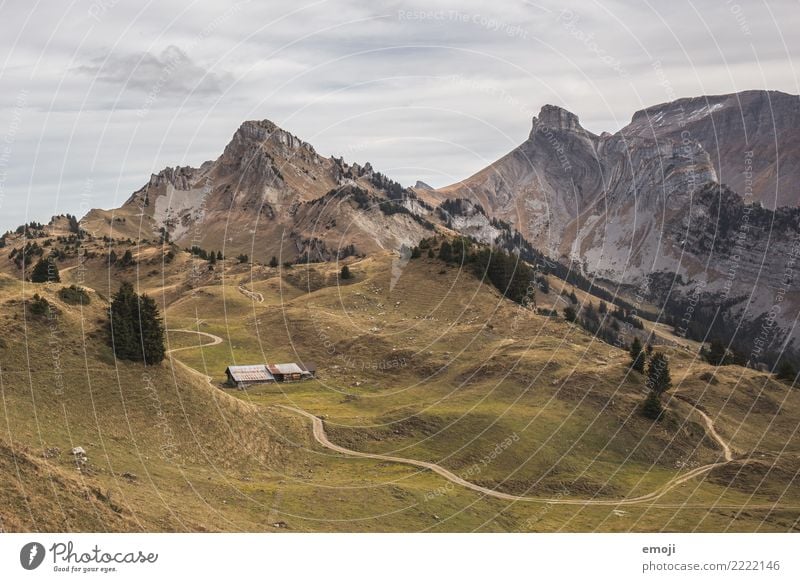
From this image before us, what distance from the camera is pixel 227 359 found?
142 meters

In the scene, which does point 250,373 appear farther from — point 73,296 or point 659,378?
point 659,378

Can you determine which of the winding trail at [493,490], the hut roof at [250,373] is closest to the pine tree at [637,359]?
the winding trail at [493,490]

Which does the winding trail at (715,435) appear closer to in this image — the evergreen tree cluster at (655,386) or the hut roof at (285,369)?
the evergreen tree cluster at (655,386)

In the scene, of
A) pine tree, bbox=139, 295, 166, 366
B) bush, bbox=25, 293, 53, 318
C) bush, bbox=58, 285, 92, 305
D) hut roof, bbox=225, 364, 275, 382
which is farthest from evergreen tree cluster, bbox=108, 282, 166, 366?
hut roof, bbox=225, 364, 275, 382

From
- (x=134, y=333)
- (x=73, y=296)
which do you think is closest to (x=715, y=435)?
(x=134, y=333)

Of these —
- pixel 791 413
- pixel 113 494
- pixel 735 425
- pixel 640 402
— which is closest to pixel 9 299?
pixel 113 494

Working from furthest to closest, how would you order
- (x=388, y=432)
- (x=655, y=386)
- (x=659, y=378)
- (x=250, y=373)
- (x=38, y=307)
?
(x=250, y=373) < (x=659, y=378) < (x=655, y=386) < (x=388, y=432) < (x=38, y=307)

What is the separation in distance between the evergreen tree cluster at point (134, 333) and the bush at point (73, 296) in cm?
445

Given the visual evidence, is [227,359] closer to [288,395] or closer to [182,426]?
[288,395]

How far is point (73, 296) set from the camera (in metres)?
91.0

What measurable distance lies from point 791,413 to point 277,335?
330ft

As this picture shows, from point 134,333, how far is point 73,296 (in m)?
11.5

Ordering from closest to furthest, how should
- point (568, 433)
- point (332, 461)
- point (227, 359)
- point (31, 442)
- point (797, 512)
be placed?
point (31, 442) → point (797, 512) → point (332, 461) → point (568, 433) → point (227, 359)

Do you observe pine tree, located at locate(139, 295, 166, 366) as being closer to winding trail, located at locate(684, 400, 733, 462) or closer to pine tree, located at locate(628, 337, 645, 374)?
pine tree, located at locate(628, 337, 645, 374)
